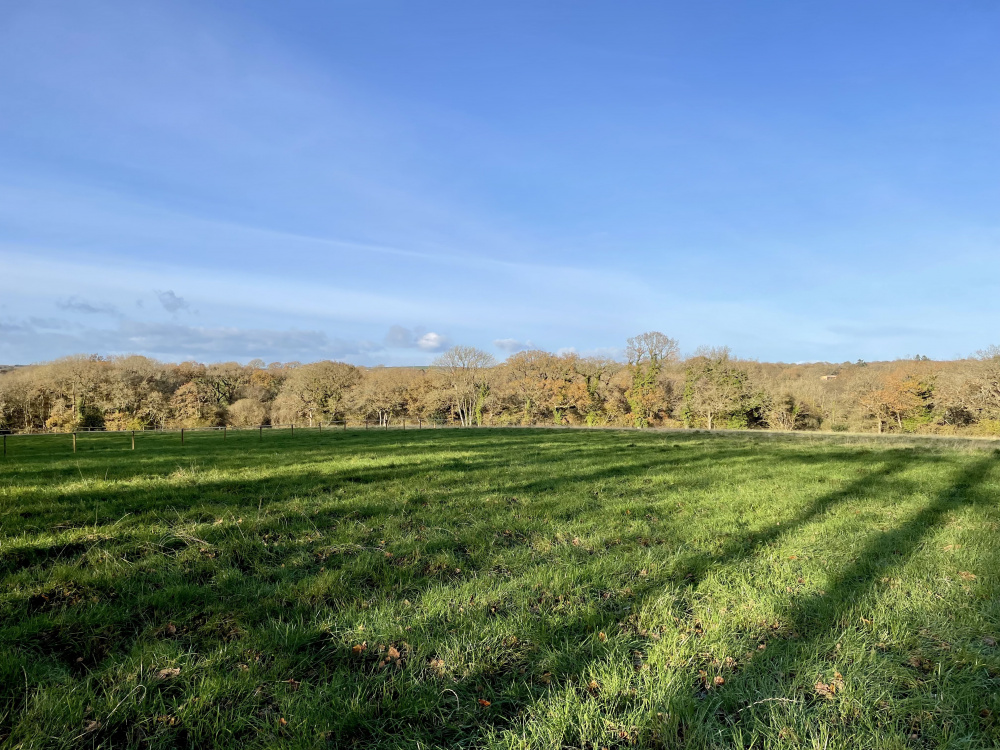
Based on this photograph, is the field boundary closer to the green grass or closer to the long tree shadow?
the green grass

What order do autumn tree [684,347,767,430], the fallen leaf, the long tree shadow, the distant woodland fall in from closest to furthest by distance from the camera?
the long tree shadow < the fallen leaf < the distant woodland < autumn tree [684,347,767,430]

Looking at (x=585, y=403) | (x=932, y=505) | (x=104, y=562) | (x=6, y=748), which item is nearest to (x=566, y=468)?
(x=932, y=505)

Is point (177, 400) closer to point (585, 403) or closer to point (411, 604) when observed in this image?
point (585, 403)

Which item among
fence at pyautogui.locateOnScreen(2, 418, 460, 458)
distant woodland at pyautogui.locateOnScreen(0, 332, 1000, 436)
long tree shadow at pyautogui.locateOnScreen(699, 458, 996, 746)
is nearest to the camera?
long tree shadow at pyautogui.locateOnScreen(699, 458, 996, 746)

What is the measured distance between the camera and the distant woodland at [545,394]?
56219 mm

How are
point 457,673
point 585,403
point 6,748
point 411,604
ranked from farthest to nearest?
point 585,403, point 411,604, point 457,673, point 6,748

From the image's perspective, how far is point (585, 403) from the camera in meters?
69.0

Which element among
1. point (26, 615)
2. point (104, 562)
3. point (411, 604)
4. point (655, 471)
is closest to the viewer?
point (26, 615)

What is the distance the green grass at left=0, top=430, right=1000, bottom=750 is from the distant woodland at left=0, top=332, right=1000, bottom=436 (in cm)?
5713

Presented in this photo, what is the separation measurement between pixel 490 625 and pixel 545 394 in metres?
67.3

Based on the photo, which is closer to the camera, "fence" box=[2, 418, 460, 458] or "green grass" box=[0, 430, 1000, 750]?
"green grass" box=[0, 430, 1000, 750]

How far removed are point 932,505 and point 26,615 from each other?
13599 mm

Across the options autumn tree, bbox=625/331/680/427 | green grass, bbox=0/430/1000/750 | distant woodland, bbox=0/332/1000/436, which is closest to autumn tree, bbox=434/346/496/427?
distant woodland, bbox=0/332/1000/436

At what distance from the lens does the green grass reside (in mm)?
2896
